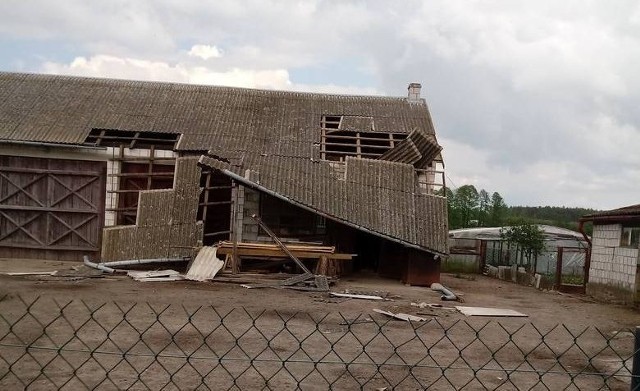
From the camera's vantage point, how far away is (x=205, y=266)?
15.5 m

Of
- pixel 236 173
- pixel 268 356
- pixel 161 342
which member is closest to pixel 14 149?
pixel 236 173

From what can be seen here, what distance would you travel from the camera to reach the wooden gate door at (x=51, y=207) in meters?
18.8

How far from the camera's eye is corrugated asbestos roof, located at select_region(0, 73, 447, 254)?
1686cm

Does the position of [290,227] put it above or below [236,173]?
below

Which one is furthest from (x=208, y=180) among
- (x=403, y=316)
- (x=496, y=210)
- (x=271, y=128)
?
(x=496, y=210)

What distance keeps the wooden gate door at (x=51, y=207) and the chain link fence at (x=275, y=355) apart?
310 inches

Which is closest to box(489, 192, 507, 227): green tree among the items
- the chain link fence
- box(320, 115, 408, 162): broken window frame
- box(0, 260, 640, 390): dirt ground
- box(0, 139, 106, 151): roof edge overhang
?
box(320, 115, 408, 162): broken window frame

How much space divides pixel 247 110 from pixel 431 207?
8313 mm

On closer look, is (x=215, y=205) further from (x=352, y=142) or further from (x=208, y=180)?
(x=352, y=142)

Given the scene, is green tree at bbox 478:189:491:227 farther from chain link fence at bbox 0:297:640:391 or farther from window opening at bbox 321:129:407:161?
chain link fence at bbox 0:297:640:391

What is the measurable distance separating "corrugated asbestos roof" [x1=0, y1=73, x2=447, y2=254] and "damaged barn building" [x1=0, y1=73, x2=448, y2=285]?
0.06 m

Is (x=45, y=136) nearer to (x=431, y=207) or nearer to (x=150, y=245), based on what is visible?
(x=150, y=245)

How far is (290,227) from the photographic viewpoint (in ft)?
58.6

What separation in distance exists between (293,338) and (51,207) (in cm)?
1315
